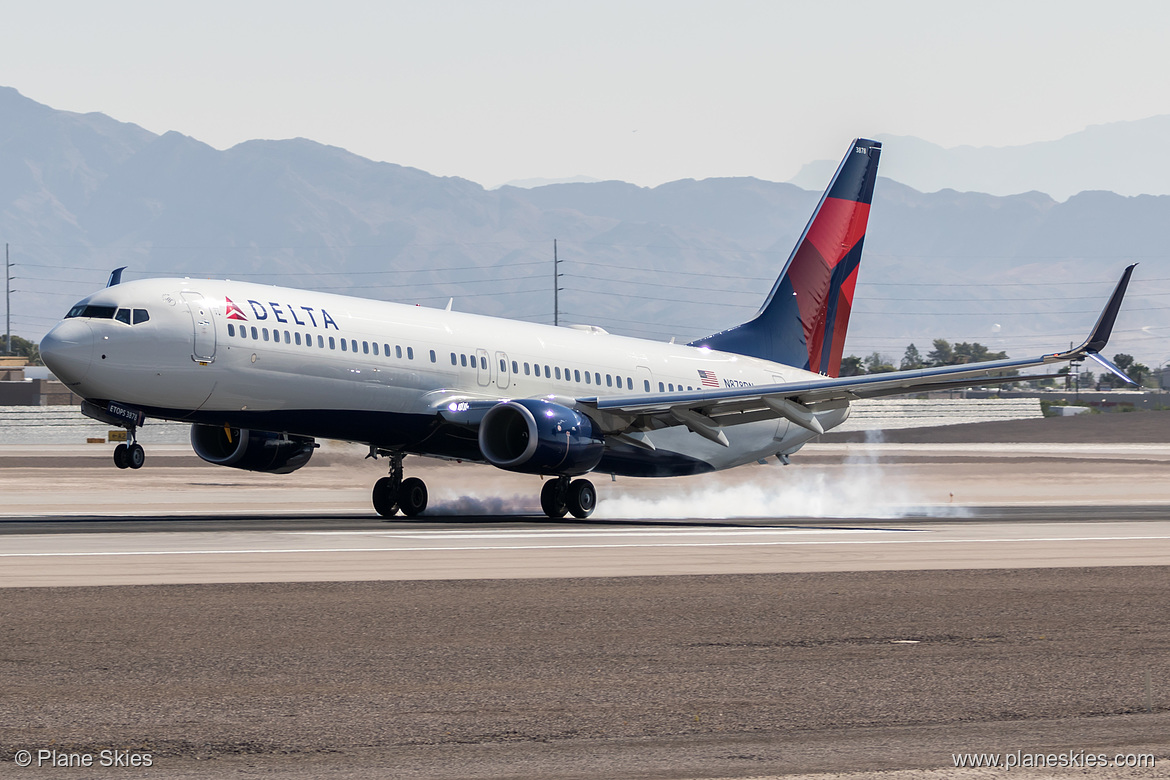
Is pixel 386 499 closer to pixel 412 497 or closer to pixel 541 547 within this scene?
pixel 412 497

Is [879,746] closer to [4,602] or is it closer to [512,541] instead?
[4,602]

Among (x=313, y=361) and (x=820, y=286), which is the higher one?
(x=820, y=286)

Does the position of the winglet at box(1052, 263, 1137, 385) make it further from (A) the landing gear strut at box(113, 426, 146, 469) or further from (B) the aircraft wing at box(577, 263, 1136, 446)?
(A) the landing gear strut at box(113, 426, 146, 469)

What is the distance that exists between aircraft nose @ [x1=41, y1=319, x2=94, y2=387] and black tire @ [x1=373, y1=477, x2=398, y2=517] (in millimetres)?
8617

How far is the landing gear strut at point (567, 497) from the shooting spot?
35031mm

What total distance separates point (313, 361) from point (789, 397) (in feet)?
36.5

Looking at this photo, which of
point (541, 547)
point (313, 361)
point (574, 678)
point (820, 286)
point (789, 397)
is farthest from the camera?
point (820, 286)

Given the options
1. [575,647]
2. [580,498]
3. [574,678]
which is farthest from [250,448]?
[574,678]

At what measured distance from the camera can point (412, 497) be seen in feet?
118

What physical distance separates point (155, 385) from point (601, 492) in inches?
763

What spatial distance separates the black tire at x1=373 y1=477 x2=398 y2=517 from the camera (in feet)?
117

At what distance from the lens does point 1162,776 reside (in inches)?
360

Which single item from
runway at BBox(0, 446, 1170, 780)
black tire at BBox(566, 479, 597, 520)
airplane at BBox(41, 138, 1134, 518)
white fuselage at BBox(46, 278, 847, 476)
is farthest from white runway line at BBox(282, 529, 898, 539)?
white fuselage at BBox(46, 278, 847, 476)

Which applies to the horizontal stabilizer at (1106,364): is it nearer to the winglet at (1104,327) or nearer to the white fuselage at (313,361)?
the winglet at (1104,327)
